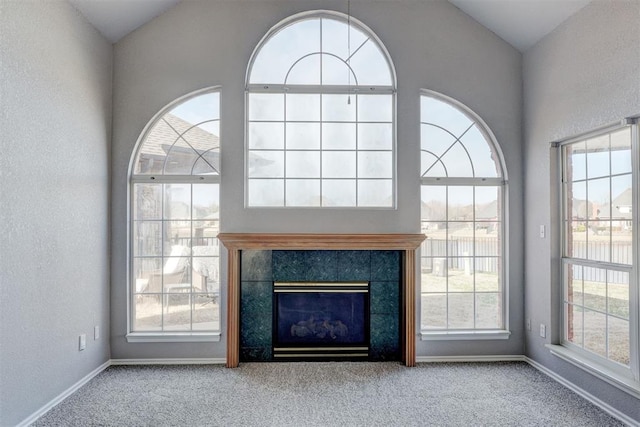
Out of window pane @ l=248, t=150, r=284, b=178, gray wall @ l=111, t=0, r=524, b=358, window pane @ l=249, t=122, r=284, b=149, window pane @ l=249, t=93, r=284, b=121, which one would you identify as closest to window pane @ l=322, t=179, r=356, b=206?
gray wall @ l=111, t=0, r=524, b=358

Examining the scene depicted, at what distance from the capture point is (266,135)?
368cm

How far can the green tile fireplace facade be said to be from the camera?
3580 mm

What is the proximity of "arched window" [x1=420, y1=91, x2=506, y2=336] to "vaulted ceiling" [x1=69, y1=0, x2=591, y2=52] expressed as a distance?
2.67ft

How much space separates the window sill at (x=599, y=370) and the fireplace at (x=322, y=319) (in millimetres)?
1649

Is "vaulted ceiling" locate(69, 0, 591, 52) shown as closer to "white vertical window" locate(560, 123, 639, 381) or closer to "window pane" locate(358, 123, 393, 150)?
"white vertical window" locate(560, 123, 639, 381)

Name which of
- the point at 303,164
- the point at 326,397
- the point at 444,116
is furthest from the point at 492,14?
the point at 326,397

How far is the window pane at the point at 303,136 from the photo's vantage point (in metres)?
3.69

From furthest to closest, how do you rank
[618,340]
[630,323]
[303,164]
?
[303,164] → [618,340] → [630,323]

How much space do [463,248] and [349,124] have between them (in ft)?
5.57

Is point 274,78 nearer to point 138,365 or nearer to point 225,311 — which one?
point 225,311

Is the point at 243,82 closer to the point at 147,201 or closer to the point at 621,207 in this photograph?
the point at 147,201

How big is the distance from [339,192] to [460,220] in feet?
4.13

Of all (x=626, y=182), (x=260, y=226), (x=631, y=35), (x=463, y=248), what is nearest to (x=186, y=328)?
(x=260, y=226)

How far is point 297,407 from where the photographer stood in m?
2.70
